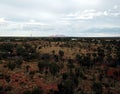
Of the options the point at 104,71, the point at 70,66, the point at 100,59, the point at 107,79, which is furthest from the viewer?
the point at 100,59

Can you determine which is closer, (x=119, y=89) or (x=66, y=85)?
(x=66, y=85)

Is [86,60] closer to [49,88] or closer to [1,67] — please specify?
[1,67]

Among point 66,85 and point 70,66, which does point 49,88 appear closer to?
point 66,85

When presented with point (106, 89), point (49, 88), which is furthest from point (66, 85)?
point (106, 89)

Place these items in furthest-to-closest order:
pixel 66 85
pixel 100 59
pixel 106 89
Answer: pixel 100 59 < pixel 106 89 < pixel 66 85

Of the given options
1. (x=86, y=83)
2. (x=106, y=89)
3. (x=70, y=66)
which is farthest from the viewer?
(x=70, y=66)

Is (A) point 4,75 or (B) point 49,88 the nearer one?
(B) point 49,88

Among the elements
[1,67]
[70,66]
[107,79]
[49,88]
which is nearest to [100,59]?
[70,66]

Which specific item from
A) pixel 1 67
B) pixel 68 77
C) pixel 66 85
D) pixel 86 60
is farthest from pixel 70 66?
pixel 66 85

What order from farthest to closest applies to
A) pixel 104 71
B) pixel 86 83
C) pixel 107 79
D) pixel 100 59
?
1. pixel 100 59
2. pixel 104 71
3. pixel 107 79
4. pixel 86 83
